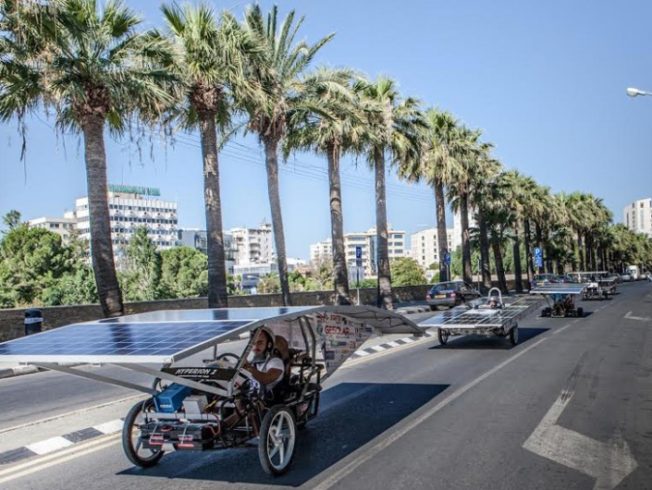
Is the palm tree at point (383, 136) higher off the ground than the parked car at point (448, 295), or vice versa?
the palm tree at point (383, 136)

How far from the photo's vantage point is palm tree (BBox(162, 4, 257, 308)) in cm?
2150

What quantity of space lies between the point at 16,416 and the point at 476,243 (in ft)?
197

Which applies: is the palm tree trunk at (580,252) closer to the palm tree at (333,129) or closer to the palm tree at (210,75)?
the palm tree at (333,129)

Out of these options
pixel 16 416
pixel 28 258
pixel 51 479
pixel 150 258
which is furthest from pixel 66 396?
pixel 150 258

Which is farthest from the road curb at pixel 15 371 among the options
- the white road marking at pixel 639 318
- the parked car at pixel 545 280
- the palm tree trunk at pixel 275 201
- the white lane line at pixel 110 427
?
the white road marking at pixel 639 318

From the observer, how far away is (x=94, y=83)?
1827cm

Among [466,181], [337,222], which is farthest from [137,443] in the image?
[466,181]

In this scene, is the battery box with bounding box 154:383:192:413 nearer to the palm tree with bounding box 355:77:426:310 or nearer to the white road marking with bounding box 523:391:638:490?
the white road marking with bounding box 523:391:638:490

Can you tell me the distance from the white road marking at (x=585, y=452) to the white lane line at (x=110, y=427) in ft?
16.8

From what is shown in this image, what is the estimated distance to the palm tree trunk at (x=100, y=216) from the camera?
18797 millimetres

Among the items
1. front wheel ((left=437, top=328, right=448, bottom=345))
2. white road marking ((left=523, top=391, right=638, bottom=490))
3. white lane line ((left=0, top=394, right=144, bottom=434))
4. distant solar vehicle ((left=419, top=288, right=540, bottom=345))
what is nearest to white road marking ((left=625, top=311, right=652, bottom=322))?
distant solar vehicle ((left=419, top=288, right=540, bottom=345))

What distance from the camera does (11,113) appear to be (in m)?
18.5

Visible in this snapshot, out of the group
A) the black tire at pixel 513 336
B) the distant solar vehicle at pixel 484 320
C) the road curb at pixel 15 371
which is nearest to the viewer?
the road curb at pixel 15 371

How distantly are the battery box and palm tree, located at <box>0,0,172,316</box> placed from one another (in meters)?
12.7
